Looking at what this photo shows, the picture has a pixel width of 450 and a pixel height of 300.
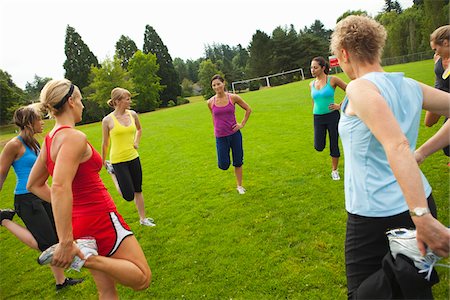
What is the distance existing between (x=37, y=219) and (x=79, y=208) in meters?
1.94

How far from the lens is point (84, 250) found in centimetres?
248

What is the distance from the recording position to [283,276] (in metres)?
3.77

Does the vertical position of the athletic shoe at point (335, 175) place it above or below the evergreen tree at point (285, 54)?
below

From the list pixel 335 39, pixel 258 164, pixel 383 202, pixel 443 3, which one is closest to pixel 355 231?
pixel 383 202

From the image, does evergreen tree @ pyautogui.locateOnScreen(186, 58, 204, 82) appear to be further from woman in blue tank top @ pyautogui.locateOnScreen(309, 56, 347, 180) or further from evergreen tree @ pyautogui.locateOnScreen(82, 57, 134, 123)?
woman in blue tank top @ pyautogui.locateOnScreen(309, 56, 347, 180)

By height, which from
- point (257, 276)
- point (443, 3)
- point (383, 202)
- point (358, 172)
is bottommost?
point (257, 276)

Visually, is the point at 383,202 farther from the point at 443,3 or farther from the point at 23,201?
the point at 443,3

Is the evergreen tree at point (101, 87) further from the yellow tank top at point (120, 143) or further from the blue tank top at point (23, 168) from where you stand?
the blue tank top at point (23, 168)

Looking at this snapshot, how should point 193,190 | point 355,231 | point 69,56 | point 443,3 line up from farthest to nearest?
point 69,56
point 443,3
point 193,190
point 355,231

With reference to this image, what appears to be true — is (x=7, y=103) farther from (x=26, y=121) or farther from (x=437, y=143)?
(x=437, y=143)

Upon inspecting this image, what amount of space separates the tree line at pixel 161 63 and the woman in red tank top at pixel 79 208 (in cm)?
4710

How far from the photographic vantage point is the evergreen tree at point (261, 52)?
247ft

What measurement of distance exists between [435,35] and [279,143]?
6.72 m

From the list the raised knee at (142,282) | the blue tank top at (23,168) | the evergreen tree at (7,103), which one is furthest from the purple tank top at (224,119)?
the evergreen tree at (7,103)
